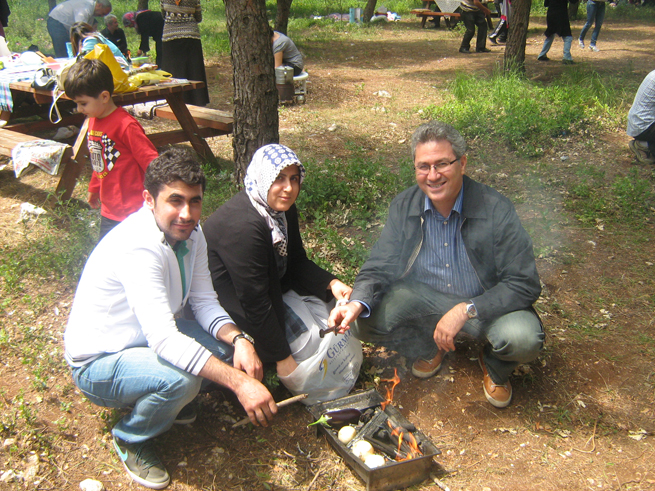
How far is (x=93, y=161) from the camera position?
11.6 feet

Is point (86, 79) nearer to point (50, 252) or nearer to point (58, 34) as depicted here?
point (50, 252)

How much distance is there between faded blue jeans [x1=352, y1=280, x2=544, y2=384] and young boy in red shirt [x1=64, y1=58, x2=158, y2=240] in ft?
5.91

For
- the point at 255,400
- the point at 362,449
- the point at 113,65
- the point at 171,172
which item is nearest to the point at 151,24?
the point at 113,65

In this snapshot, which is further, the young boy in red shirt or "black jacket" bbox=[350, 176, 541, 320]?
the young boy in red shirt

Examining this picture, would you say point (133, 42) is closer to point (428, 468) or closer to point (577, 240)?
point (577, 240)

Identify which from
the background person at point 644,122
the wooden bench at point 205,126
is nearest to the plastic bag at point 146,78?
the wooden bench at point 205,126

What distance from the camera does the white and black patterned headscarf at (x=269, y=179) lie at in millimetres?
2549

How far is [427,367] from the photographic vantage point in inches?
122

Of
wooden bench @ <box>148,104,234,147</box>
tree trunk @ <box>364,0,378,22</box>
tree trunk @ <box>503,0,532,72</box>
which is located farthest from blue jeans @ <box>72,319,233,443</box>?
tree trunk @ <box>364,0,378,22</box>

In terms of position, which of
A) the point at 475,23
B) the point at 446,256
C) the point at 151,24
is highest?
the point at 151,24

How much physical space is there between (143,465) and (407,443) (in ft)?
4.11

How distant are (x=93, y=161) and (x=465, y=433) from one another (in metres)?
2.95

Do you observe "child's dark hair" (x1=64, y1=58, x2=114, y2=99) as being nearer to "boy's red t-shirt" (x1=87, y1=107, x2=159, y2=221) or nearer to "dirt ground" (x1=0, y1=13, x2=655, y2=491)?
"boy's red t-shirt" (x1=87, y1=107, x2=159, y2=221)

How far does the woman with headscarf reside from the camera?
8.39 ft
